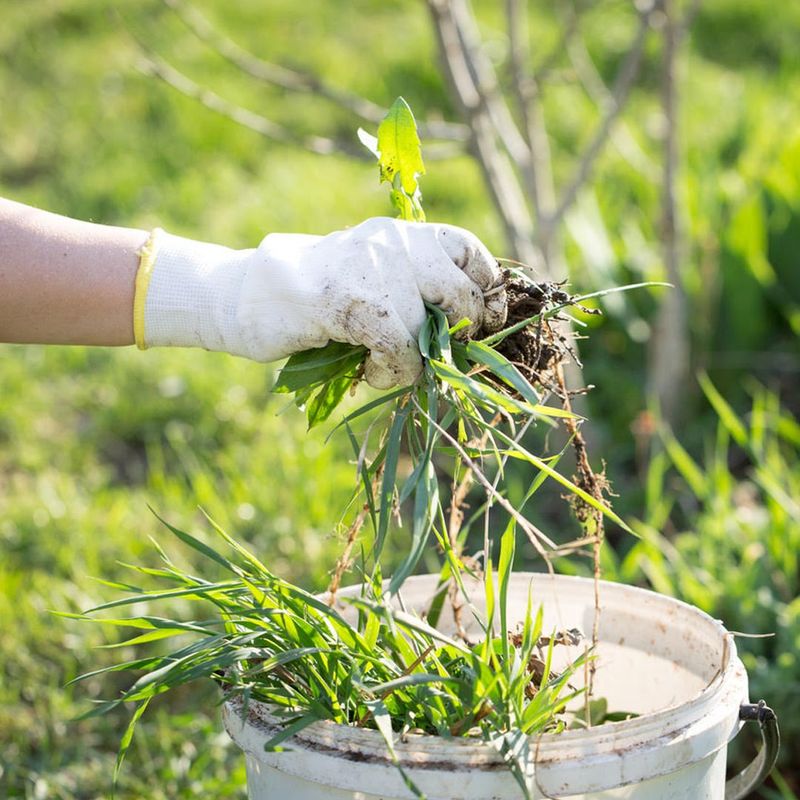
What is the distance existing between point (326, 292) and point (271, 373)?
79.0 inches

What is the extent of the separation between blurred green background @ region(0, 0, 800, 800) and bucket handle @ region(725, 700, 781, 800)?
454mm

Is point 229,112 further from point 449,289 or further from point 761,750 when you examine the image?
point 761,750

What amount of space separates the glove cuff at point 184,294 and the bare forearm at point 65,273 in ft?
0.06

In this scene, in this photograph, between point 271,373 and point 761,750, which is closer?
point 761,750

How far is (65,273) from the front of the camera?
1.42 metres

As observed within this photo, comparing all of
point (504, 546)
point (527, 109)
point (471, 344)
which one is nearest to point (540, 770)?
point (504, 546)

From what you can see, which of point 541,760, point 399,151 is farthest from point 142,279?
point 541,760

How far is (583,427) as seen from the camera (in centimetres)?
287

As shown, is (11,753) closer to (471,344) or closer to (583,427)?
(471,344)

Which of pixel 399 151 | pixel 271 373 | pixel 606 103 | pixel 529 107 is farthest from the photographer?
pixel 271 373

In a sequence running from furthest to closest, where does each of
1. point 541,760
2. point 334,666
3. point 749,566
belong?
point 749,566 < point 334,666 < point 541,760

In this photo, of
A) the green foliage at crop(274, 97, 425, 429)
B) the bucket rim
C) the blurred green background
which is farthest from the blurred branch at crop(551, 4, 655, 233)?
the bucket rim

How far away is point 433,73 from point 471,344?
4.18 meters

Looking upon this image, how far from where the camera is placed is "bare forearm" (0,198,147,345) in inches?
55.7
